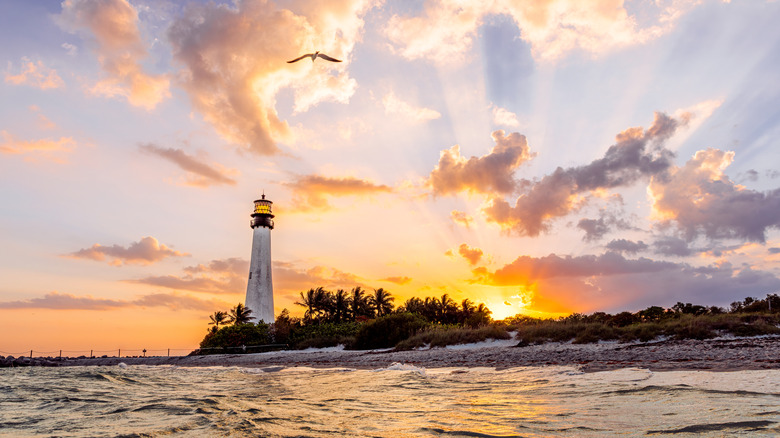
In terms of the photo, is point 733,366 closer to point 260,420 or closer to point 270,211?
point 260,420

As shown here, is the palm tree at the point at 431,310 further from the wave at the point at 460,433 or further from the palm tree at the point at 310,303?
the wave at the point at 460,433

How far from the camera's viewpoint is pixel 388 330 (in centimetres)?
3625

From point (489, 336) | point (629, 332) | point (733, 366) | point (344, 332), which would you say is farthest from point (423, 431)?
point (344, 332)

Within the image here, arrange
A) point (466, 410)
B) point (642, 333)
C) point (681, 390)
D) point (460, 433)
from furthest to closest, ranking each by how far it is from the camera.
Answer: point (642, 333) < point (466, 410) < point (681, 390) < point (460, 433)

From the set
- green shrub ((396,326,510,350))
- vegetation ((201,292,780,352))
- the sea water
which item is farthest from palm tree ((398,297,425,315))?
the sea water

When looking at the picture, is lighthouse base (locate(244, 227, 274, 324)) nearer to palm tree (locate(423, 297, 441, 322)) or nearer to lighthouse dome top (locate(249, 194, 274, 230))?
lighthouse dome top (locate(249, 194, 274, 230))

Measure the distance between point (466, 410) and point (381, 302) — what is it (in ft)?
187

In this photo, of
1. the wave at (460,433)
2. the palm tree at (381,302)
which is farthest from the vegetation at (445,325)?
the wave at (460,433)

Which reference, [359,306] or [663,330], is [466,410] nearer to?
[663,330]

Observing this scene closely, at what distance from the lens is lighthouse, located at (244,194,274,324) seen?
52.5m

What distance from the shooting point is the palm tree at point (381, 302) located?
2454 inches

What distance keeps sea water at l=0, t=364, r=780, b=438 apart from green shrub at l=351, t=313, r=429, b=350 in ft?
80.6

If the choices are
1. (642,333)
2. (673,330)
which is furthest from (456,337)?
(673,330)

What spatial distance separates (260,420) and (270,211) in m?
51.3
